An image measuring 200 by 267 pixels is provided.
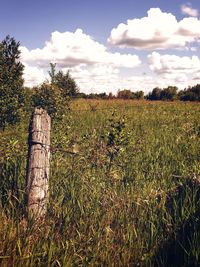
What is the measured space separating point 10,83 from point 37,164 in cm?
820

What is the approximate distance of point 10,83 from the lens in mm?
11070

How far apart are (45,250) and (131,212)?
116 cm

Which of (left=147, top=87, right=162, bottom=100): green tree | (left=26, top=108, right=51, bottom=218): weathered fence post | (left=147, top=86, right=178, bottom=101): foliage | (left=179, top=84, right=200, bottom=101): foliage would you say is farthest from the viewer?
(left=147, top=87, right=162, bottom=100): green tree

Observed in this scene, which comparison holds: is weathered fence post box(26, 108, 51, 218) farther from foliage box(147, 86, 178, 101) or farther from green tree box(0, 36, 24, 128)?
foliage box(147, 86, 178, 101)

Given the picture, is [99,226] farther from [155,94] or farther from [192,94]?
[155,94]

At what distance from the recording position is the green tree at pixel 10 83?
35.3 ft

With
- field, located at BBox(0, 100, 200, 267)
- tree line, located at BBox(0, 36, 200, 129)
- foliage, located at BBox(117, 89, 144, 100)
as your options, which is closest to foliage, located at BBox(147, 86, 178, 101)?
foliage, located at BBox(117, 89, 144, 100)

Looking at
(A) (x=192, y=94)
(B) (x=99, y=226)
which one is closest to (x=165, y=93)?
(A) (x=192, y=94)

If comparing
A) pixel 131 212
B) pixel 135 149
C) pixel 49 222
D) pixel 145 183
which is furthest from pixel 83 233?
pixel 135 149

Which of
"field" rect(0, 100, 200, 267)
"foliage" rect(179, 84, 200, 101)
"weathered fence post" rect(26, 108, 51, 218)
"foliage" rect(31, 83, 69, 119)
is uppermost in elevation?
"foliage" rect(179, 84, 200, 101)

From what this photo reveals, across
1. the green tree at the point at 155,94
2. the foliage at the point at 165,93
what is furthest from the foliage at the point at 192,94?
the green tree at the point at 155,94

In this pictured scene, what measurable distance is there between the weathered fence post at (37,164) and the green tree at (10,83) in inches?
297

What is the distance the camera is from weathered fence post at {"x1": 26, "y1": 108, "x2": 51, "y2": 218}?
3.50 meters

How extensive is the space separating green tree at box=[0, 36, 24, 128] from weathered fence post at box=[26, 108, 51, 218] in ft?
24.8
